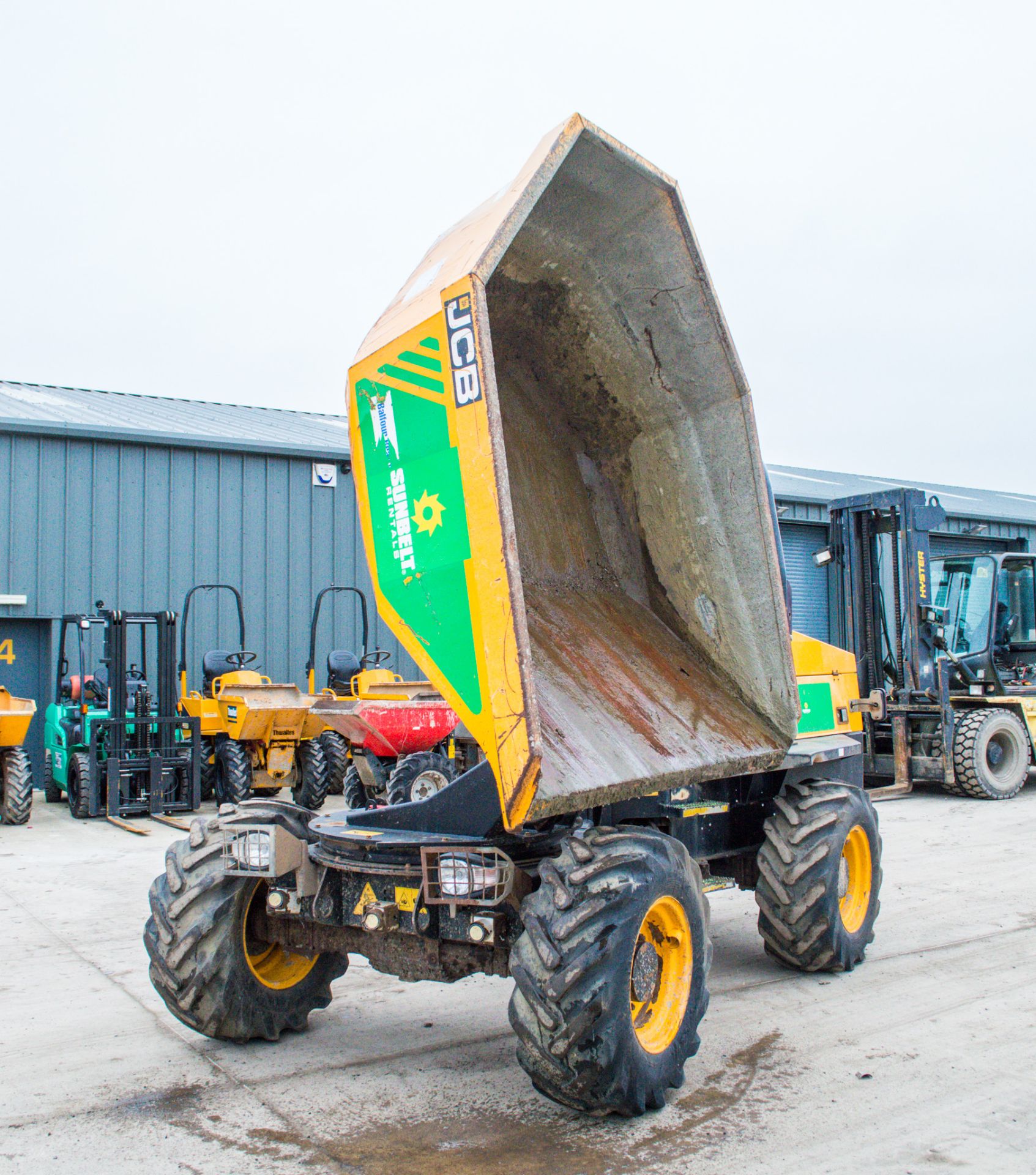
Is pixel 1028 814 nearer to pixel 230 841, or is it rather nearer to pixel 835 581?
pixel 230 841

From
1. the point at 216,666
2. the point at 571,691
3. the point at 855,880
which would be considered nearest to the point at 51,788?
the point at 216,666

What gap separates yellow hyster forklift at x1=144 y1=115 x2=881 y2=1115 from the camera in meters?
3.64

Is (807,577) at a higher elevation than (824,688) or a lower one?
higher

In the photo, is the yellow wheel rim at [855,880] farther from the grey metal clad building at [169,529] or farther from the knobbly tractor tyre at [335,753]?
the grey metal clad building at [169,529]

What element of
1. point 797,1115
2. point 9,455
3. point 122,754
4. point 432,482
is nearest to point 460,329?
point 432,482

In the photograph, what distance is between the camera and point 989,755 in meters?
13.5

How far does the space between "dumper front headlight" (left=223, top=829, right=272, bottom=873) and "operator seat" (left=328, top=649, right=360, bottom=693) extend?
991cm

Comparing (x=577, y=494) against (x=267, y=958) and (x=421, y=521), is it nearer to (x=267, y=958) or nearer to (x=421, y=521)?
(x=421, y=521)

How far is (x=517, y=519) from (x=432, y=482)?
1.60m

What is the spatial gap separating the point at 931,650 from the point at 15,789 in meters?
10.6

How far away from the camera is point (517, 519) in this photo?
5.44 meters

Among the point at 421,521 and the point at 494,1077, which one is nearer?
the point at 421,521

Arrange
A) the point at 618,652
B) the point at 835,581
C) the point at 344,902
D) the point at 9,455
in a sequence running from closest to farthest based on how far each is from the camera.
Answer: the point at 344,902
the point at 618,652
the point at 9,455
the point at 835,581

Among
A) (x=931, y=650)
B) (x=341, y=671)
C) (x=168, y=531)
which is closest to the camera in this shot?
(x=931, y=650)
